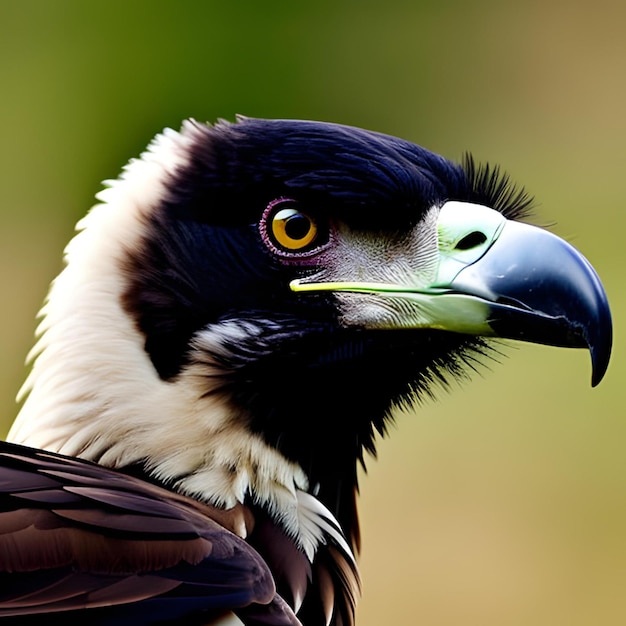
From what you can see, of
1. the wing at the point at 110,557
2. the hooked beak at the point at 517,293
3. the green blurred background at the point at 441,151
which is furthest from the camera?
the green blurred background at the point at 441,151

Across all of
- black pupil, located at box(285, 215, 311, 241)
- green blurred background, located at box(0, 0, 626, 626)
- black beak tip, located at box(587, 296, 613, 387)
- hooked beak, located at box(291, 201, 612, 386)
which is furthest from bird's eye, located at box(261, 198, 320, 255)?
green blurred background, located at box(0, 0, 626, 626)

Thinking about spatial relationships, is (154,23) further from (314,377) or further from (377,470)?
(314,377)

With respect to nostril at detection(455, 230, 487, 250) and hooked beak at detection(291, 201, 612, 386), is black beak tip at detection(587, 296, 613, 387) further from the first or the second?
nostril at detection(455, 230, 487, 250)

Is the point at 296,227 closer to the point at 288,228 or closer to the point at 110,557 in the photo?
the point at 288,228

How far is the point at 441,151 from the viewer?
7.98 m

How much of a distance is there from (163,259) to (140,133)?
195 inches

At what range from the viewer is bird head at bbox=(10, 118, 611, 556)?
1988 millimetres

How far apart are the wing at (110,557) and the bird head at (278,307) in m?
0.22

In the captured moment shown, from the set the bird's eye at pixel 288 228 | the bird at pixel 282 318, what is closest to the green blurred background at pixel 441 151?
the bird at pixel 282 318

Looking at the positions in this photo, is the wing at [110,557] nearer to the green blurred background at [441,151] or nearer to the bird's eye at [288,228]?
the bird's eye at [288,228]

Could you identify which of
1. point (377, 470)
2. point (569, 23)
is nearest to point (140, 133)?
point (377, 470)

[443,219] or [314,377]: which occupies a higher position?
[443,219]

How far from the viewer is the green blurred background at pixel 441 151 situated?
5.86 m

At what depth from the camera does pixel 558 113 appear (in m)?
9.10
